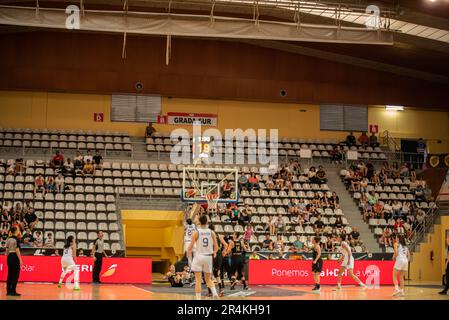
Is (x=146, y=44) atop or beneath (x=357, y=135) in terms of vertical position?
atop

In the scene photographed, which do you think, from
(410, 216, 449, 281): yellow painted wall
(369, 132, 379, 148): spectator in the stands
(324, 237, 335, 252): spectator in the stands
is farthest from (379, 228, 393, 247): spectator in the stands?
(369, 132, 379, 148): spectator in the stands

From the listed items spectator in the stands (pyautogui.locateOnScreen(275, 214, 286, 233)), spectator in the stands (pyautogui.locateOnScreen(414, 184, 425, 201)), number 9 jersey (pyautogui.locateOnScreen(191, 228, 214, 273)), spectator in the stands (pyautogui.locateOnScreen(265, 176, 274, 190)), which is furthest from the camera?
spectator in the stands (pyautogui.locateOnScreen(414, 184, 425, 201))

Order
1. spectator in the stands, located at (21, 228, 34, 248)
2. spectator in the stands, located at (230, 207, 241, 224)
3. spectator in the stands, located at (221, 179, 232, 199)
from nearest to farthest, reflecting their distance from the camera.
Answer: spectator in the stands, located at (21, 228, 34, 248) < spectator in the stands, located at (221, 179, 232, 199) < spectator in the stands, located at (230, 207, 241, 224)

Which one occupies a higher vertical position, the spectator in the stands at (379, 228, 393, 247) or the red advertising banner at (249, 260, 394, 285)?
the spectator in the stands at (379, 228, 393, 247)

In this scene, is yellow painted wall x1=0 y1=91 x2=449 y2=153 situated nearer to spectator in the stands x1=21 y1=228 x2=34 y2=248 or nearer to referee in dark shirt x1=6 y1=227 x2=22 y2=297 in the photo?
spectator in the stands x1=21 y1=228 x2=34 y2=248

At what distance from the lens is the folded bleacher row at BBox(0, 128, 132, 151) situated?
35644 mm

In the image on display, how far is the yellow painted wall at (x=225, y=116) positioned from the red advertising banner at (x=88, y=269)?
1385 centimetres

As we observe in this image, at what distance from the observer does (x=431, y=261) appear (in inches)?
1334

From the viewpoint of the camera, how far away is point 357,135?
41531 mm

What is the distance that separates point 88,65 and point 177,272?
646 inches

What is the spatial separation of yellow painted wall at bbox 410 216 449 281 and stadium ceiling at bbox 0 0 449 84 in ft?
30.4

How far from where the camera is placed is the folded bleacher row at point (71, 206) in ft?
96.2
